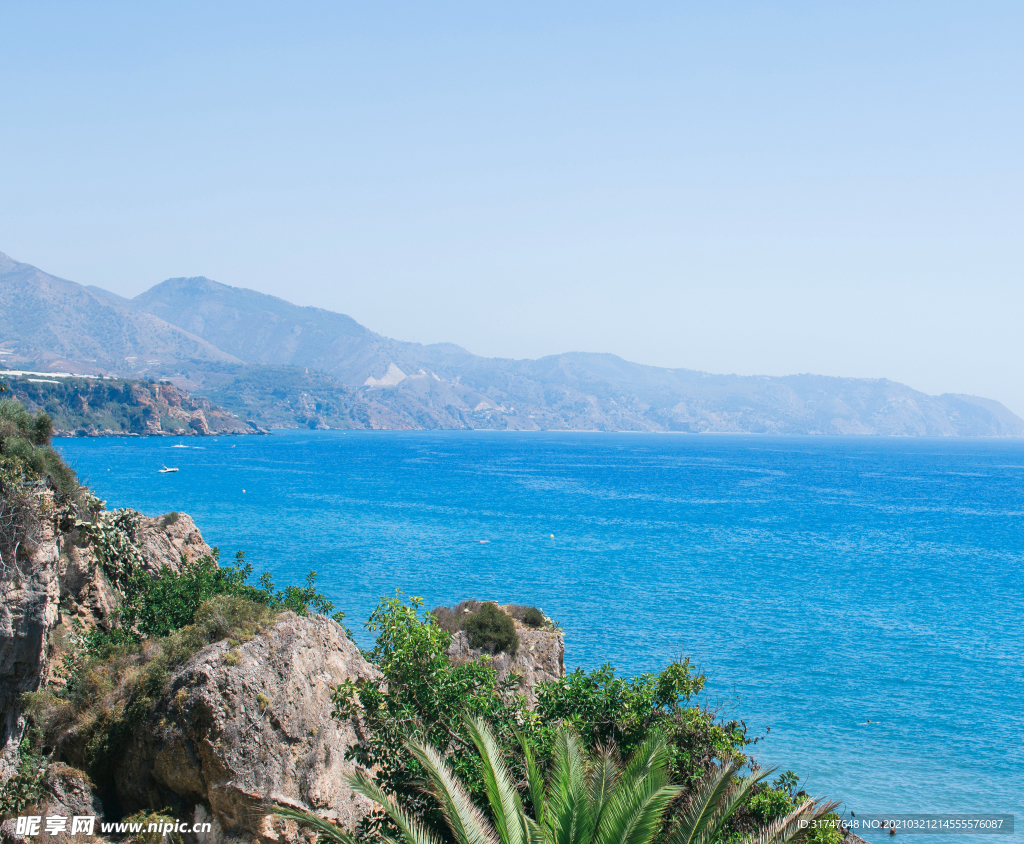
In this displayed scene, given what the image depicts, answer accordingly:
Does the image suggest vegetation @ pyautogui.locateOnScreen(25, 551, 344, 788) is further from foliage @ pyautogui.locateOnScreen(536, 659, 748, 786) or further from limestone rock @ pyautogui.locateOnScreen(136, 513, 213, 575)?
foliage @ pyautogui.locateOnScreen(536, 659, 748, 786)

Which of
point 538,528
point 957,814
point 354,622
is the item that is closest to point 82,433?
point 538,528

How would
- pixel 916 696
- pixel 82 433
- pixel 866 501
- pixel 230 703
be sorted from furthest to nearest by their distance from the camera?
pixel 82 433
pixel 866 501
pixel 916 696
pixel 230 703

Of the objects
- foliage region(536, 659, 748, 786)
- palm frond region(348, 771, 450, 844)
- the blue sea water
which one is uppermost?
palm frond region(348, 771, 450, 844)

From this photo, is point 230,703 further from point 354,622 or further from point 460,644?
point 354,622

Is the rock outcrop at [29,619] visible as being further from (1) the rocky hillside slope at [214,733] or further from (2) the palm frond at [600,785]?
(2) the palm frond at [600,785]

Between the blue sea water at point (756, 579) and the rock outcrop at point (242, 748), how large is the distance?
13.2m

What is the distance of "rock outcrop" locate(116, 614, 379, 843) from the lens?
12812 millimetres

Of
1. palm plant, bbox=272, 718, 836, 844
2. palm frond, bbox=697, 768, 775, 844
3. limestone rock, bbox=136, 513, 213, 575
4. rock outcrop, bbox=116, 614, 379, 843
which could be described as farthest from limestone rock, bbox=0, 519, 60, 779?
palm frond, bbox=697, 768, 775, 844

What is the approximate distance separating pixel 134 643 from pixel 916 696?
30477 millimetres

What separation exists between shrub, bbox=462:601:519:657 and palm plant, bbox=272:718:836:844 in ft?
55.2

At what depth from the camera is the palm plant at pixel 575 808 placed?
7863 mm

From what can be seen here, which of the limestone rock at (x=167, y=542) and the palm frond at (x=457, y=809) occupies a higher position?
the palm frond at (x=457, y=809)

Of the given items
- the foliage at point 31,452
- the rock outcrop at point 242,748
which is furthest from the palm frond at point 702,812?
the foliage at point 31,452

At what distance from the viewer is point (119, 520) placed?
903 inches
